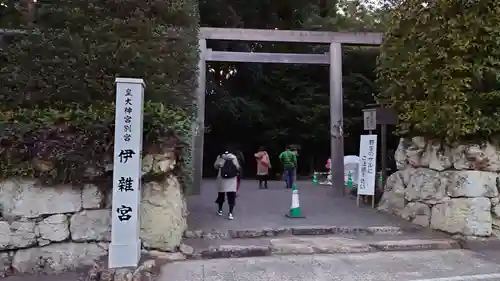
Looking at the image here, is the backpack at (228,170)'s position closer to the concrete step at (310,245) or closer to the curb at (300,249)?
the concrete step at (310,245)

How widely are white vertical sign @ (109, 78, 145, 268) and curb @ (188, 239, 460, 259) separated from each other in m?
1.13

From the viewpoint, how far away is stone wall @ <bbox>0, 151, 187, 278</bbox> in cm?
574

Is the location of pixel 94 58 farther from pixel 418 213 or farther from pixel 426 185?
pixel 418 213

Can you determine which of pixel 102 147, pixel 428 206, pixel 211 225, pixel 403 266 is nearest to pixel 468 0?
pixel 428 206

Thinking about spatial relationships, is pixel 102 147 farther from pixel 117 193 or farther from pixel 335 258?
pixel 335 258

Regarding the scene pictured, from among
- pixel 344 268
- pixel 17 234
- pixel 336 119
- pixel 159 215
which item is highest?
pixel 336 119

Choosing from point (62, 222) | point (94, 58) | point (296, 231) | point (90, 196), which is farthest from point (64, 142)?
point (296, 231)

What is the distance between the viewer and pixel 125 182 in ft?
18.0

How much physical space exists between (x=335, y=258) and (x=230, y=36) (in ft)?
27.9

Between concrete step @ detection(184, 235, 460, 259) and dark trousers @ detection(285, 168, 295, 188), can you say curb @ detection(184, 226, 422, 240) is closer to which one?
concrete step @ detection(184, 235, 460, 259)

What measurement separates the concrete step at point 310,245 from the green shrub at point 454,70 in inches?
79.1

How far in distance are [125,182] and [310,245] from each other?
3106 millimetres

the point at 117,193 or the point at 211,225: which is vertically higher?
the point at 117,193

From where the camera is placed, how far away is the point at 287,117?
22953 millimetres
